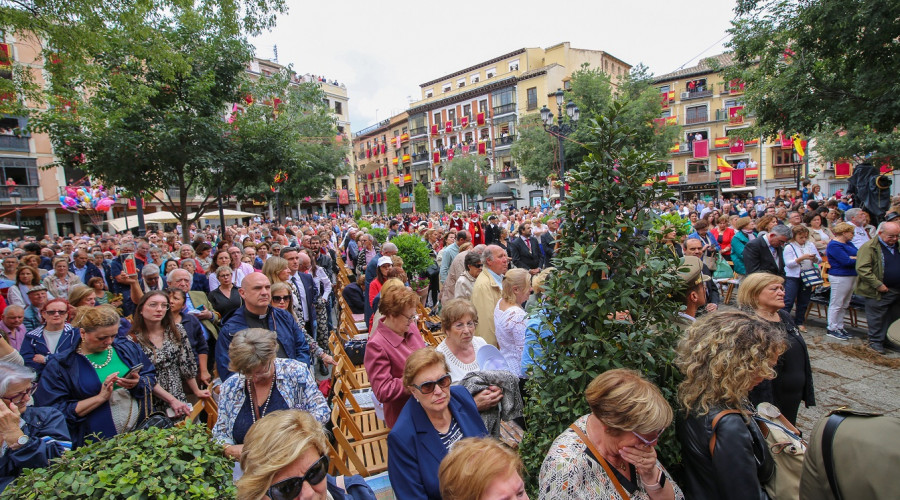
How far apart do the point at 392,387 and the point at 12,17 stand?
21.6 feet

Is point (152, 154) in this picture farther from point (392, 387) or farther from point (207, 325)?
point (392, 387)

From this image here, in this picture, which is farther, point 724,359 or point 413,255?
point 413,255

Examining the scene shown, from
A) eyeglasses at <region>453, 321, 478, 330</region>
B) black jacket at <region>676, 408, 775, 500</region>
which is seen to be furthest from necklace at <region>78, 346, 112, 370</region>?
black jacket at <region>676, 408, 775, 500</region>

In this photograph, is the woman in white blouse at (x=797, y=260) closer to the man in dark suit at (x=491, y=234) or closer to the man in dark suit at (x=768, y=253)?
the man in dark suit at (x=768, y=253)

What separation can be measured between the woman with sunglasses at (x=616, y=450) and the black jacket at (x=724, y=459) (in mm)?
185

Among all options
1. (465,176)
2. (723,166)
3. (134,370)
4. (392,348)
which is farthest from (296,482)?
(465,176)

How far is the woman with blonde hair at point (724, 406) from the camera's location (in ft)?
6.05

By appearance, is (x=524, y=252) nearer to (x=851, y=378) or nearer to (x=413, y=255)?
(x=413, y=255)

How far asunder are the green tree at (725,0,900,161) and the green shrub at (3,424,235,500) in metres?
11.0

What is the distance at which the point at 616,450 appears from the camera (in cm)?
182

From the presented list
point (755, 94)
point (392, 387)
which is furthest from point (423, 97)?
point (392, 387)

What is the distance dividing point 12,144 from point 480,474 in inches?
1581

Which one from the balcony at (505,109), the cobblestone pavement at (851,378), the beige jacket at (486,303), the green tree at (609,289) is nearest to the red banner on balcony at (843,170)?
the balcony at (505,109)

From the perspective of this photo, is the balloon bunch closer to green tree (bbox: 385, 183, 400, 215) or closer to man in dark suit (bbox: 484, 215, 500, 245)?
man in dark suit (bbox: 484, 215, 500, 245)
